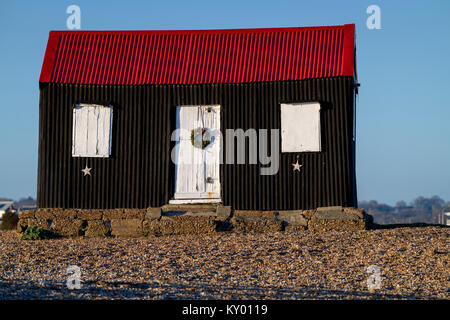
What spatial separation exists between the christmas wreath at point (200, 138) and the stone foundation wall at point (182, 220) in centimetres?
177

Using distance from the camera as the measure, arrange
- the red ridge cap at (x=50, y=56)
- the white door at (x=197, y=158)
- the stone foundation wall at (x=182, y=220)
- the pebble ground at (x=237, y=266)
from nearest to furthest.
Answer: the pebble ground at (x=237, y=266), the stone foundation wall at (x=182, y=220), the white door at (x=197, y=158), the red ridge cap at (x=50, y=56)

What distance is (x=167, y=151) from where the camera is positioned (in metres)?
18.2

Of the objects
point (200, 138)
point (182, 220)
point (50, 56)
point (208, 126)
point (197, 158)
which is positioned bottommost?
point (182, 220)

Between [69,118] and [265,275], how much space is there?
893 cm

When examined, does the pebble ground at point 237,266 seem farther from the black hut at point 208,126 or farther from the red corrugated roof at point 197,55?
the red corrugated roof at point 197,55

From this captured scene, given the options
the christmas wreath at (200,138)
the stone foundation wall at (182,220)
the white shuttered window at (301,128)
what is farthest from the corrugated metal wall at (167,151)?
the christmas wreath at (200,138)

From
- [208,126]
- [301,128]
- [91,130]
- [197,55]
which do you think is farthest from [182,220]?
[197,55]

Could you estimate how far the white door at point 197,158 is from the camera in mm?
18000

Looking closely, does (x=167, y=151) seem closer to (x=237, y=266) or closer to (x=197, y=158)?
(x=197, y=158)

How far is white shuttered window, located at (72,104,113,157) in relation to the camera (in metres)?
18.2

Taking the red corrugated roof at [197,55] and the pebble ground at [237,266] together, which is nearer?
the pebble ground at [237,266]

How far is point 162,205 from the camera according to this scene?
1794 centimetres

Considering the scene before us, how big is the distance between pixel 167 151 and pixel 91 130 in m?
2.30
